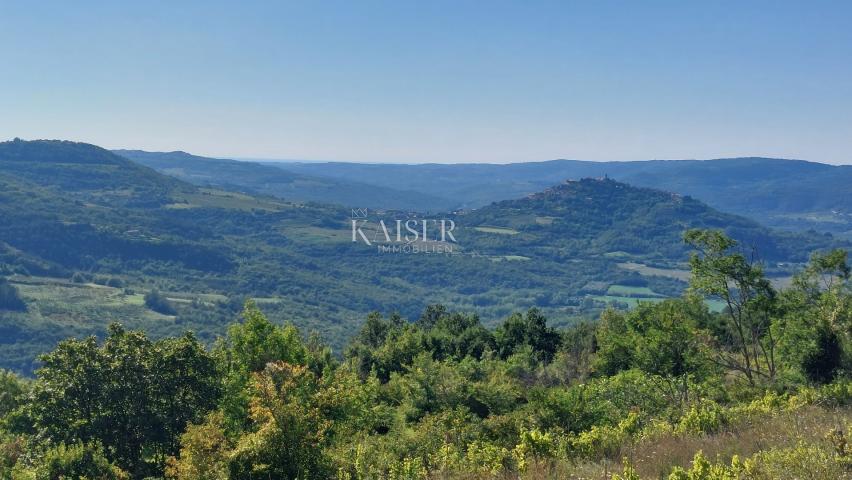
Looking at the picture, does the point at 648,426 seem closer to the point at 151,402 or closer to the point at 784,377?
the point at 784,377

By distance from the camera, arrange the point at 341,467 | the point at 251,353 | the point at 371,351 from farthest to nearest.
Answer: the point at 371,351
the point at 251,353
the point at 341,467

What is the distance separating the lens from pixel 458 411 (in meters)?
21.4

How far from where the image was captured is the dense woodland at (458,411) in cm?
1259

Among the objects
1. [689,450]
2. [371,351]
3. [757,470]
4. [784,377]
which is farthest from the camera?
[371,351]

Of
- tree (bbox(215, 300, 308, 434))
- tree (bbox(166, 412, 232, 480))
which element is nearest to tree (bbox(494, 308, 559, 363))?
tree (bbox(215, 300, 308, 434))

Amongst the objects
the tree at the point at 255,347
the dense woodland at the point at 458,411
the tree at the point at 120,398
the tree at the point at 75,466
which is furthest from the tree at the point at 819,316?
the tree at the point at 75,466

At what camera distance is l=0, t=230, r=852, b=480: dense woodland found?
12.6 metres

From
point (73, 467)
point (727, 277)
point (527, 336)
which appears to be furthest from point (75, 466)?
point (527, 336)

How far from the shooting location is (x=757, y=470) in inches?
357

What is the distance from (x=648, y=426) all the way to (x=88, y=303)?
207955mm

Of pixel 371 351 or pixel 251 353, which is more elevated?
pixel 251 353

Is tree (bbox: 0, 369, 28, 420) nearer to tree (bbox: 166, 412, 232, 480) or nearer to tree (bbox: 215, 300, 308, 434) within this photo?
tree (bbox: 215, 300, 308, 434)

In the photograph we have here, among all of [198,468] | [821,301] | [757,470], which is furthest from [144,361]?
[821,301]

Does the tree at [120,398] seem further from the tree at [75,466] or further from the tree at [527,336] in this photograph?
the tree at [527,336]
